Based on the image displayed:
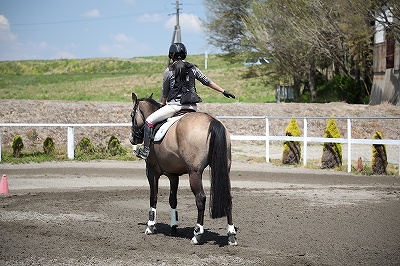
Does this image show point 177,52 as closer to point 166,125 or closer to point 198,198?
point 166,125

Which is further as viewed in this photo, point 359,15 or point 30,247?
point 359,15

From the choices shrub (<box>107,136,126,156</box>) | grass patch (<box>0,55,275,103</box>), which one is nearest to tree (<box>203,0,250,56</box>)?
grass patch (<box>0,55,275,103</box>)

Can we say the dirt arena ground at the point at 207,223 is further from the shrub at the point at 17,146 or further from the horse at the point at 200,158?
the shrub at the point at 17,146

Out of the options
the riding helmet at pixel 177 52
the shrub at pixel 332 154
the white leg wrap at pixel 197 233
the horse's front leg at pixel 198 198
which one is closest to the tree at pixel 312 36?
the shrub at pixel 332 154

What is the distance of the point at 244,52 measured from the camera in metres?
51.6

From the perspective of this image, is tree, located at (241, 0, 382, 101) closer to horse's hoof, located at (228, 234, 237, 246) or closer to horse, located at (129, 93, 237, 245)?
horse, located at (129, 93, 237, 245)

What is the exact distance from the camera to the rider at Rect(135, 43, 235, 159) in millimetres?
9492

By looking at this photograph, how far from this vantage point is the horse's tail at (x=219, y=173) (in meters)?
8.53

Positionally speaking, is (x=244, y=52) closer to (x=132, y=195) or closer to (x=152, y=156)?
(x=132, y=195)

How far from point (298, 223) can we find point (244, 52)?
42091 millimetres

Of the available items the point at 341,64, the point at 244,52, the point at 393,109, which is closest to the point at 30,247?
the point at 393,109

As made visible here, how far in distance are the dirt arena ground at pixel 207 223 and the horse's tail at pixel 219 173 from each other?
499 millimetres

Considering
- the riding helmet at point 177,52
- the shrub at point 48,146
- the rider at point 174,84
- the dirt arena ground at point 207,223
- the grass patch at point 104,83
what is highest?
the grass patch at point 104,83

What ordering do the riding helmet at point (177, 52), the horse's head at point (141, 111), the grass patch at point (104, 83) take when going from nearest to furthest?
1. the riding helmet at point (177, 52)
2. the horse's head at point (141, 111)
3. the grass patch at point (104, 83)
